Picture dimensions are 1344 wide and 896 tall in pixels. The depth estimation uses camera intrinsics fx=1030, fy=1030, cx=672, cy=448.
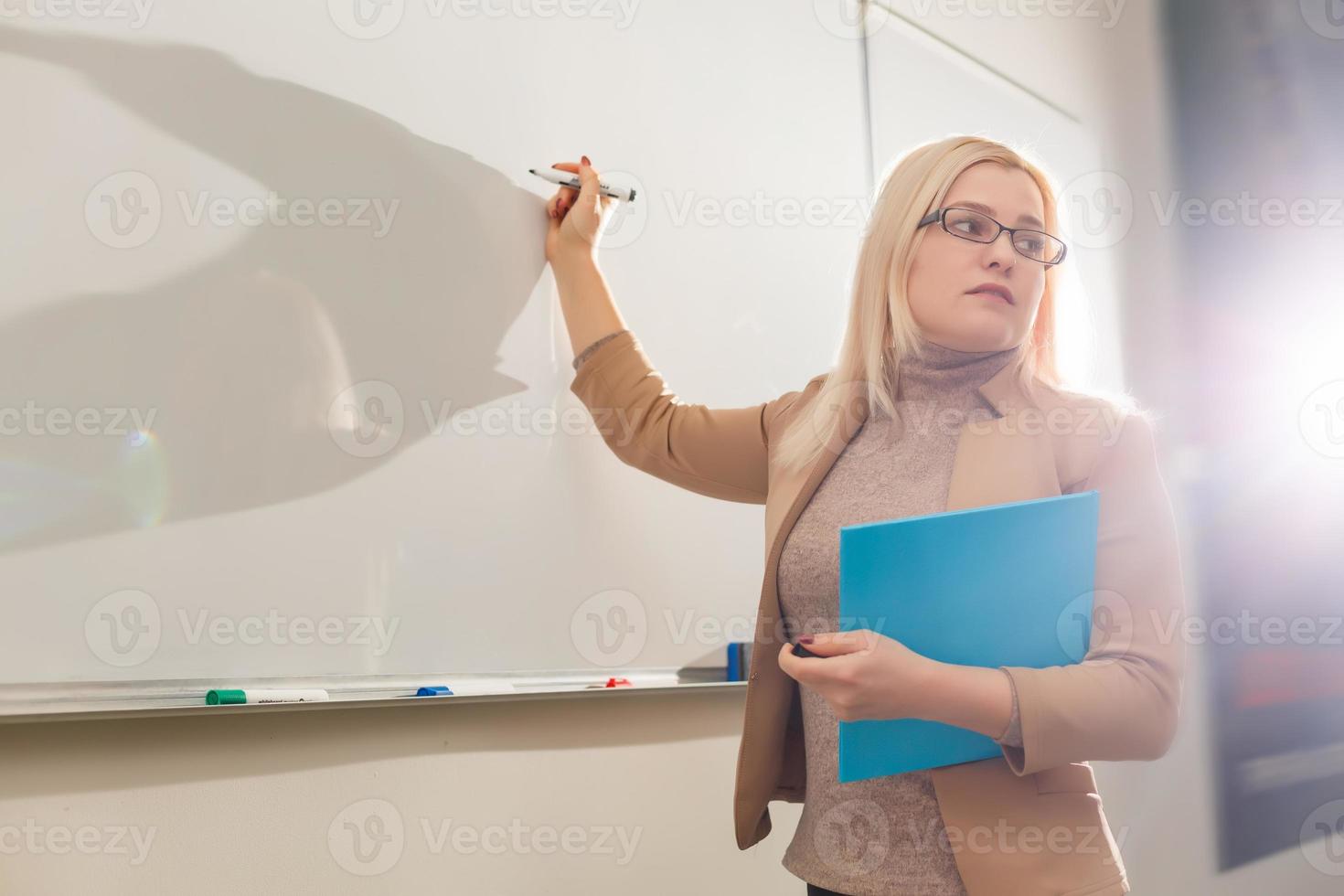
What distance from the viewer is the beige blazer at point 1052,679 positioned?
963mm

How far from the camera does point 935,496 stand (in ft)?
3.68

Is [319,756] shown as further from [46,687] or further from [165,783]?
[46,687]

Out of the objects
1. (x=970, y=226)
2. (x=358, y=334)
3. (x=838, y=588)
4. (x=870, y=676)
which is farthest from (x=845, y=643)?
(x=358, y=334)

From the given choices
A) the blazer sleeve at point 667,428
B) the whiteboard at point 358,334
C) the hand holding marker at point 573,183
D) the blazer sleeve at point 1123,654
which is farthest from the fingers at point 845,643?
the hand holding marker at point 573,183

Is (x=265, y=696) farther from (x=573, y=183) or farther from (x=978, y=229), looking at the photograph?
(x=978, y=229)

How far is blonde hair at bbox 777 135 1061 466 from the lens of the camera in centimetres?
122

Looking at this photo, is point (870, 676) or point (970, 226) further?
point (970, 226)

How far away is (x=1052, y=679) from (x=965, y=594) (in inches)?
4.3

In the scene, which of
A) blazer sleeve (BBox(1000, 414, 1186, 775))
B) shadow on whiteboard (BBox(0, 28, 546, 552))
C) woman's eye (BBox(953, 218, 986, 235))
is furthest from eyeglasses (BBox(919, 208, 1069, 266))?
shadow on whiteboard (BBox(0, 28, 546, 552))

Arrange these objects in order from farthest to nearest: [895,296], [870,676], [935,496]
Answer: [895,296], [935,496], [870,676]

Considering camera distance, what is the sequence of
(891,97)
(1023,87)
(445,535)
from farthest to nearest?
(1023,87) < (891,97) < (445,535)

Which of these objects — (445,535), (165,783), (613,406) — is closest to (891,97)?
(613,406)

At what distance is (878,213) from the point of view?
4.19 feet

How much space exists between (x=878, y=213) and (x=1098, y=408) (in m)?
0.36
